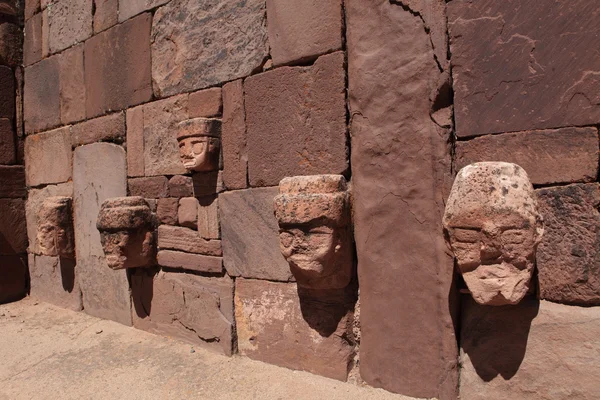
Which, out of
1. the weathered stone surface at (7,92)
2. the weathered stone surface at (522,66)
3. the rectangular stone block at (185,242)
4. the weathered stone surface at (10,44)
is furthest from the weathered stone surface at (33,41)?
the weathered stone surface at (522,66)

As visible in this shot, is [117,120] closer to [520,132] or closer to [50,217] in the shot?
[50,217]

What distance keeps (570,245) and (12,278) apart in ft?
17.8

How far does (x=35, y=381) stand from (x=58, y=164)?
94.0 inches

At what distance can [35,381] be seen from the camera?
9.99 ft

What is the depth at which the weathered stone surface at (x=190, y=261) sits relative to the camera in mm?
3246

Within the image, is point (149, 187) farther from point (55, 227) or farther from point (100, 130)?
point (55, 227)

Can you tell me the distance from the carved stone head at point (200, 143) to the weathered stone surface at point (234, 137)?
0.06 metres

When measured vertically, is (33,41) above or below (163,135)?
above

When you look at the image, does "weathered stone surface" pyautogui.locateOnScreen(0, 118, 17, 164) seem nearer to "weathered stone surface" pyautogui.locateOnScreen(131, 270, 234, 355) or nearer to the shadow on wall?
"weathered stone surface" pyautogui.locateOnScreen(131, 270, 234, 355)

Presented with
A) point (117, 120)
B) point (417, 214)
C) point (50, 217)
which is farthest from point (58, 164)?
point (417, 214)

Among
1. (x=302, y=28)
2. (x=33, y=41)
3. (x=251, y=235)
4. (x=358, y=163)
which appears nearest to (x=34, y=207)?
(x=33, y=41)

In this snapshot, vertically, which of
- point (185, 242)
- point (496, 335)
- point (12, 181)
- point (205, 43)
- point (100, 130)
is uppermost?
point (205, 43)

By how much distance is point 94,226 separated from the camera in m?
4.18

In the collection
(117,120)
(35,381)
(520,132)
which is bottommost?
(35,381)
